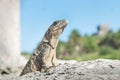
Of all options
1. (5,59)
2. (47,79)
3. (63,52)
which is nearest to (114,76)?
(47,79)

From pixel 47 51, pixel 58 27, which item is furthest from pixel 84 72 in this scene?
pixel 58 27

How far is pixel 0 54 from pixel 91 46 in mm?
19626

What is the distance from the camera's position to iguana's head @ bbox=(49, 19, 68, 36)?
25.7 feet

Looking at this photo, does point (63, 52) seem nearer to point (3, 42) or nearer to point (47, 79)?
point (3, 42)

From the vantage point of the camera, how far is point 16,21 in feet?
52.9

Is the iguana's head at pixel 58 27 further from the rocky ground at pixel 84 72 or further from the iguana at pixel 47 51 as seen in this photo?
the rocky ground at pixel 84 72

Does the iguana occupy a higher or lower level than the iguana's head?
lower

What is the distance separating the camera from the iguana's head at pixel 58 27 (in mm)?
7848

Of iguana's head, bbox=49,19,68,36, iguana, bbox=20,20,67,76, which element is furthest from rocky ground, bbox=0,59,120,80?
iguana's head, bbox=49,19,68,36

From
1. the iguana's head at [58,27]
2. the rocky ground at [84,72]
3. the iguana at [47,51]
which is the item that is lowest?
the rocky ground at [84,72]

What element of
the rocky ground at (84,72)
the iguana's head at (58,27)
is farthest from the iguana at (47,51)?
the rocky ground at (84,72)

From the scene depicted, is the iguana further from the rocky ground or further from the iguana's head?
the rocky ground

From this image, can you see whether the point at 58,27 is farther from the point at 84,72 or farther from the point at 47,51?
the point at 84,72

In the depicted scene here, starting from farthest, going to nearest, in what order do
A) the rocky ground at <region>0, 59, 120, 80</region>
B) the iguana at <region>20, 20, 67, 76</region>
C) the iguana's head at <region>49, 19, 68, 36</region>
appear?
the iguana's head at <region>49, 19, 68, 36</region> < the iguana at <region>20, 20, 67, 76</region> < the rocky ground at <region>0, 59, 120, 80</region>
